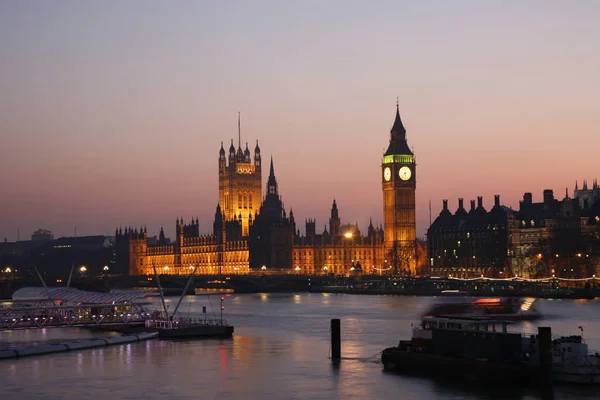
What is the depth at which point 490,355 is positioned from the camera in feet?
144

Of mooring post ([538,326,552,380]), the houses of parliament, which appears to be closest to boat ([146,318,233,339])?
mooring post ([538,326,552,380])

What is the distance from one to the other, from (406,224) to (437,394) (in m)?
128

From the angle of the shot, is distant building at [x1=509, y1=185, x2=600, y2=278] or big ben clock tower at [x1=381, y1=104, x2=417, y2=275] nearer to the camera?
distant building at [x1=509, y1=185, x2=600, y2=278]

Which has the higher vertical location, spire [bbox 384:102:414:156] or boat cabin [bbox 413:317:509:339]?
spire [bbox 384:102:414:156]

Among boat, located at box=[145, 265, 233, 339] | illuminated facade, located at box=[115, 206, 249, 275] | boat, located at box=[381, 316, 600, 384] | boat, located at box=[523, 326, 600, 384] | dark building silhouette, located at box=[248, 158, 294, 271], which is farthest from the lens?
illuminated facade, located at box=[115, 206, 249, 275]

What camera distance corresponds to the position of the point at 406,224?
556ft

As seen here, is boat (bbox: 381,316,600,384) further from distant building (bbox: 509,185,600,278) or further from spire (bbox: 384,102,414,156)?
spire (bbox: 384,102,414,156)

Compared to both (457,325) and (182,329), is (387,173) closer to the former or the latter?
(182,329)

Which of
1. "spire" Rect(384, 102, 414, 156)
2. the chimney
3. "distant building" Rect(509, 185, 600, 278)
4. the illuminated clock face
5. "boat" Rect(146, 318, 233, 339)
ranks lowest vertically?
"boat" Rect(146, 318, 233, 339)

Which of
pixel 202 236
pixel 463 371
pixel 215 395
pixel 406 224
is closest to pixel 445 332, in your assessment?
pixel 463 371

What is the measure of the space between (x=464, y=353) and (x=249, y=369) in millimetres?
9690

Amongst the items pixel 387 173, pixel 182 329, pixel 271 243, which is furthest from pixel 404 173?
pixel 182 329

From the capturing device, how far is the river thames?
1709 inches

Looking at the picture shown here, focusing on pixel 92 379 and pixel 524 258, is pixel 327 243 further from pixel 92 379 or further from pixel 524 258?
pixel 92 379
